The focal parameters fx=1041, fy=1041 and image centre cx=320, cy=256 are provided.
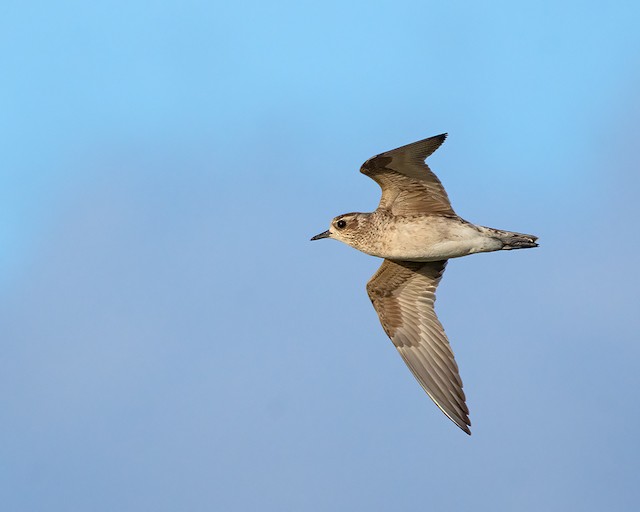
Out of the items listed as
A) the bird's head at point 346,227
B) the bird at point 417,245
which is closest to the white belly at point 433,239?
the bird at point 417,245

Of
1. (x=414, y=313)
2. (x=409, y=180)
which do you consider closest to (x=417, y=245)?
(x=409, y=180)

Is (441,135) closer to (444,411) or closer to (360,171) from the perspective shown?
(360,171)

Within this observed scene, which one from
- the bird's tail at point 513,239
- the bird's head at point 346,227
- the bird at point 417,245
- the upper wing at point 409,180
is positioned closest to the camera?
the upper wing at point 409,180

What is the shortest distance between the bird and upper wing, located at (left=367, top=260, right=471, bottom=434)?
20 millimetres

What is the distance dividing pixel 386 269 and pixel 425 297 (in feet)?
3.32

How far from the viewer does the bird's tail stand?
19391mm

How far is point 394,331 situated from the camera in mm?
21281

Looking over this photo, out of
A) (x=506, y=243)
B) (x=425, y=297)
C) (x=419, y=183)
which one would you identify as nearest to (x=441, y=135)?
(x=419, y=183)

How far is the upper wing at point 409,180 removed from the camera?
18.5m

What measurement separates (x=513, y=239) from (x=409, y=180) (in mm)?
2247

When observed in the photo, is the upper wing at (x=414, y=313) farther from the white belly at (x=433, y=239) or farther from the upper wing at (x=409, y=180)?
the upper wing at (x=409, y=180)

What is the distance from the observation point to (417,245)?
1934 cm

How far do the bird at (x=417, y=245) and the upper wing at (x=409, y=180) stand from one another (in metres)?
0.02

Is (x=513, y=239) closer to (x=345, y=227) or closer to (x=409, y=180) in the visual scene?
(x=409, y=180)
